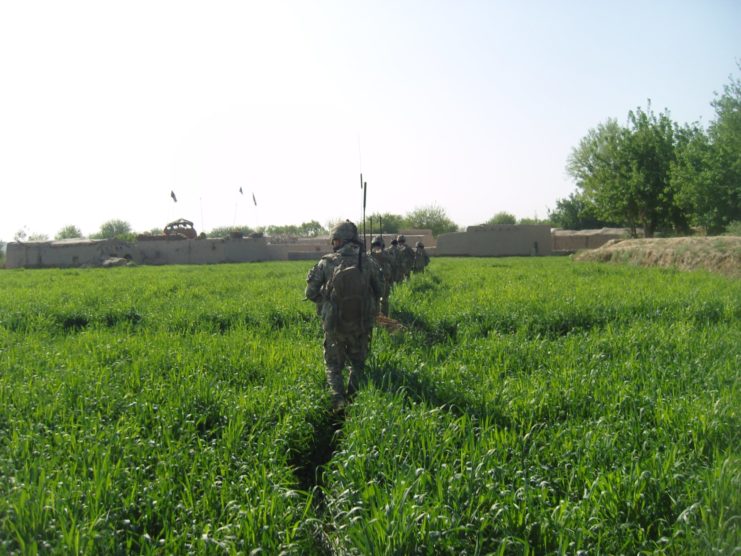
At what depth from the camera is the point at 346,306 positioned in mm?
6094

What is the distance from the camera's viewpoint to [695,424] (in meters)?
4.09

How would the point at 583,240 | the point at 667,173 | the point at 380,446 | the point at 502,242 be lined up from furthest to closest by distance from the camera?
the point at 583,240
the point at 502,242
the point at 667,173
the point at 380,446

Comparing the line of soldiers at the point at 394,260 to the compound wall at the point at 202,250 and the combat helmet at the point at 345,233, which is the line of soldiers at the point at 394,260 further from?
the compound wall at the point at 202,250

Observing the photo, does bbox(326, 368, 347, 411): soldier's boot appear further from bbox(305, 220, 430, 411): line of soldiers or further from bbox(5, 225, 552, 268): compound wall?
bbox(5, 225, 552, 268): compound wall

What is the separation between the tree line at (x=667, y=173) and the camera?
26.6 metres

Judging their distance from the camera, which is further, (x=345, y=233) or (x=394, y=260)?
(x=394, y=260)

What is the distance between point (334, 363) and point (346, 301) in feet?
2.20

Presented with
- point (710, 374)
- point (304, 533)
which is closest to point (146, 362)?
point (304, 533)

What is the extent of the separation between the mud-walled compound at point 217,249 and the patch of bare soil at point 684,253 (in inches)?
709

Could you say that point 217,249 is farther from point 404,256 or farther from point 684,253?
point 684,253

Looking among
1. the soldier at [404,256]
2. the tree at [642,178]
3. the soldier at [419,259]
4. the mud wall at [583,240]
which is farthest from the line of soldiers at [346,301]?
the mud wall at [583,240]

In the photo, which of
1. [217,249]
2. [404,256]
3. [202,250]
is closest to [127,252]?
[202,250]

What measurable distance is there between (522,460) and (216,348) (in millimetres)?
4725

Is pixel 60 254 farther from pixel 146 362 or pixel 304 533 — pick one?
pixel 304 533
